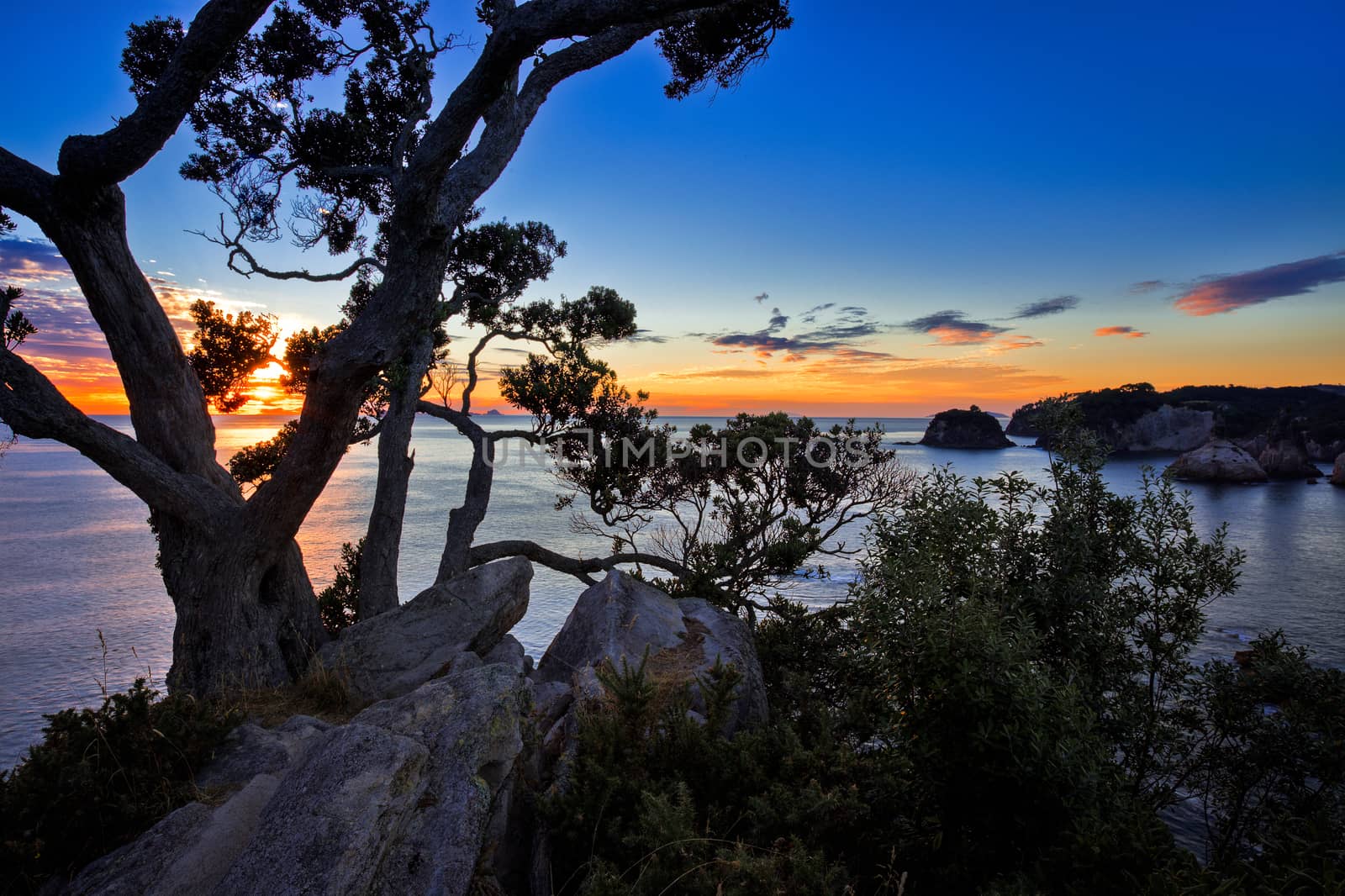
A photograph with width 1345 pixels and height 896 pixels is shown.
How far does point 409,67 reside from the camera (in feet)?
41.4

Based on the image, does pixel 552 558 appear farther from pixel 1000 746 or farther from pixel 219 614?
pixel 1000 746

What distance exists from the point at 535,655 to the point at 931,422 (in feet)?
339

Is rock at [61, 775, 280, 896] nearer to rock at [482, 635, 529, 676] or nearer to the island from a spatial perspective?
rock at [482, 635, 529, 676]

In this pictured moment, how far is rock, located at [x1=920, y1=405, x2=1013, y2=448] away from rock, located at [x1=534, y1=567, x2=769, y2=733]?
344 feet

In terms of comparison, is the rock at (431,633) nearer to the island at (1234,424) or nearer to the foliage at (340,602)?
the foliage at (340,602)

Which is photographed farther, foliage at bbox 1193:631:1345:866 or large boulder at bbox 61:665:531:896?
foliage at bbox 1193:631:1345:866

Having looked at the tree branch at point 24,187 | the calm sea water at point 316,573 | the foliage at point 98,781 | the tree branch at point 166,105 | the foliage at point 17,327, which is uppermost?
the tree branch at point 166,105

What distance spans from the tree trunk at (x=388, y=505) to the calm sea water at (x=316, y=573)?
3.41 metres

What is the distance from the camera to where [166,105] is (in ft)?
21.3

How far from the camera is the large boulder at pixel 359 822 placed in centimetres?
314

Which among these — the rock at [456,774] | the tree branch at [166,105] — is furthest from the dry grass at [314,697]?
the tree branch at [166,105]

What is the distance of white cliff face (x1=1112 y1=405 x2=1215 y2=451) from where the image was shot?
2813 inches

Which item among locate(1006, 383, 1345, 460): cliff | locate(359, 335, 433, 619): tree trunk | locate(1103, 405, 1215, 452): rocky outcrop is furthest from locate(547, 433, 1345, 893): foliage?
locate(1103, 405, 1215, 452): rocky outcrop

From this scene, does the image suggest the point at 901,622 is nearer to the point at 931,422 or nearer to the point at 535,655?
the point at 535,655
